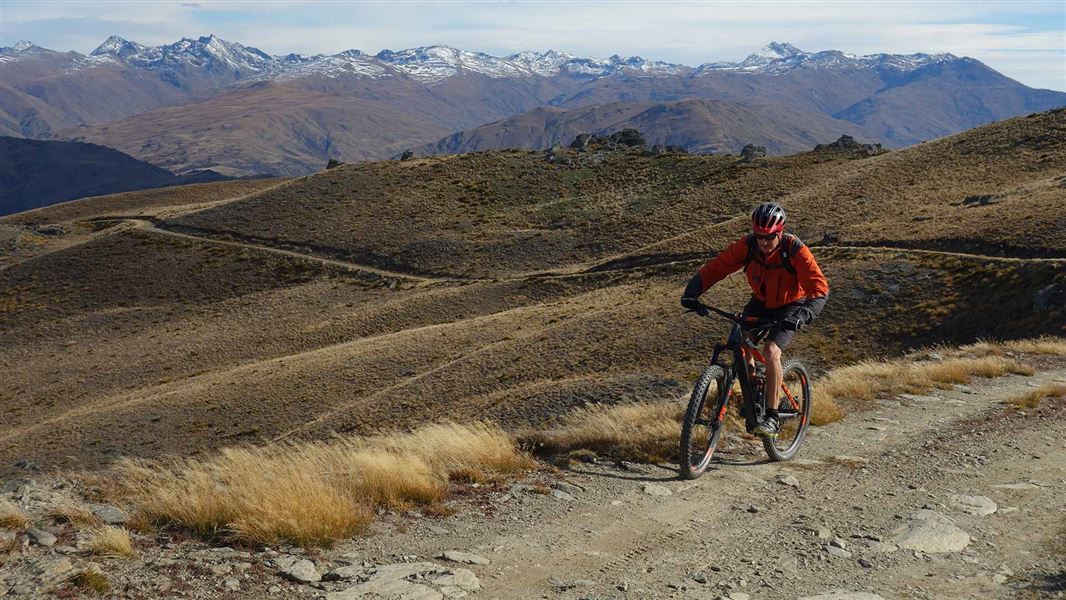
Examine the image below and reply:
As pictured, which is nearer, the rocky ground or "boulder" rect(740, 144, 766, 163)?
the rocky ground

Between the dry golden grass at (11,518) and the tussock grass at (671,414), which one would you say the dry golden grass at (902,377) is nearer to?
the tussock grass at (671,414)

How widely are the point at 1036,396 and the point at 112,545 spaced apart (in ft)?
53.1

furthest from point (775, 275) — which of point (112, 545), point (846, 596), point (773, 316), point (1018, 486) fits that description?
point (112, 545)

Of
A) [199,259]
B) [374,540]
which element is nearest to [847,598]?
[374,540]

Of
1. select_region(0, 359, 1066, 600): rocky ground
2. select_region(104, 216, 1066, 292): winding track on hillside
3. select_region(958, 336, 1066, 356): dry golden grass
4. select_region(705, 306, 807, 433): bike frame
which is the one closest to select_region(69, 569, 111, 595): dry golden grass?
select_region(0, 359, 1066, 600): rocky ground

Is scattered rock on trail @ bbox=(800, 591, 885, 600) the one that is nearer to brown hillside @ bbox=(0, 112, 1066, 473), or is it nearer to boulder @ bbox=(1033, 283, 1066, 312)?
brown hillside @ bbox=(0, 112, 1066, 473)

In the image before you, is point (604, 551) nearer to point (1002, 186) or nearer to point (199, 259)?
point (1002, 186)

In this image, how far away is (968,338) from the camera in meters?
38.2

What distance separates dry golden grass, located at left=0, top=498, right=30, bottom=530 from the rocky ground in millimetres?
135

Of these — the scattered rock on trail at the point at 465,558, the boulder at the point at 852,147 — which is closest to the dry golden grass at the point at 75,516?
the scattered rock on trail at the point at 465,558

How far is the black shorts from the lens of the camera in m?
10.7

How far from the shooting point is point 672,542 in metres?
8.44

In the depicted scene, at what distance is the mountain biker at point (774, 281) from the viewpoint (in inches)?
415

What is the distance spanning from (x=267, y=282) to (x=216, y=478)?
241ft
